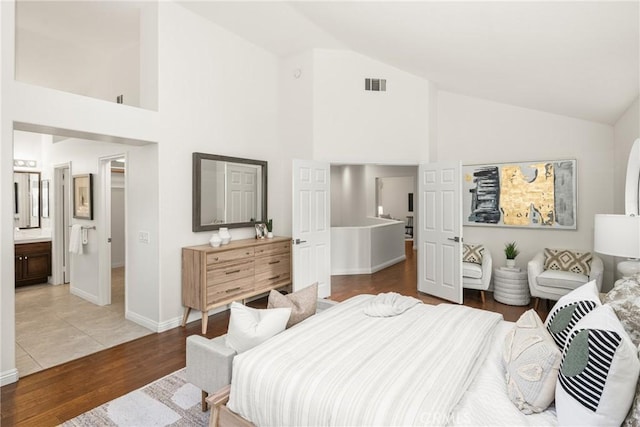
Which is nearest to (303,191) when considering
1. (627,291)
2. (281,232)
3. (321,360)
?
(281,232)

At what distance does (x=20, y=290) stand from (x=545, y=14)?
7.42 metres

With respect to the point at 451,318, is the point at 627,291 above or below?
above

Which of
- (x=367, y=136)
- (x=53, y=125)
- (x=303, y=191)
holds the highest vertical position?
(x=367, y=136)

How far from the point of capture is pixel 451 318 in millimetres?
2305

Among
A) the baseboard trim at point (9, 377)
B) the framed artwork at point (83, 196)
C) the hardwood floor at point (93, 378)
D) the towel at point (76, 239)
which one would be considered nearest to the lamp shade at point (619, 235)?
the hardwood floor at point (93, 378)

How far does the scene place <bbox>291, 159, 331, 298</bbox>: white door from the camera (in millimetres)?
4504

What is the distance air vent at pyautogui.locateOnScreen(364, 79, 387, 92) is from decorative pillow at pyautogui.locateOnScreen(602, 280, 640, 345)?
12.6 feet

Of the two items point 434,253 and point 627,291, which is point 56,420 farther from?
point 434,253

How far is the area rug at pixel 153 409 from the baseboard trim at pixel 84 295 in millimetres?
2727

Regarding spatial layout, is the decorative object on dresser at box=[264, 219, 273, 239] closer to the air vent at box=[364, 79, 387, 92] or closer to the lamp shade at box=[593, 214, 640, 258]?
the air vent at box=[364, 79, 387, 92]

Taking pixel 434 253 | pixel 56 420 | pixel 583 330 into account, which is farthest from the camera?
pixel 434 253

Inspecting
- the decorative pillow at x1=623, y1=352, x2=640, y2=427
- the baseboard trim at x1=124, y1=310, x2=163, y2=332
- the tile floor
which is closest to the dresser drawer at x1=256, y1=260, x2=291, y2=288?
the baseboard trim at x1=124, y1=310, x2=163, y2=332

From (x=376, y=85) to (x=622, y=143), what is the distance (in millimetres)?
3041

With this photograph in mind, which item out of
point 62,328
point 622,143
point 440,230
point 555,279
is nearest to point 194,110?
point 62,328
